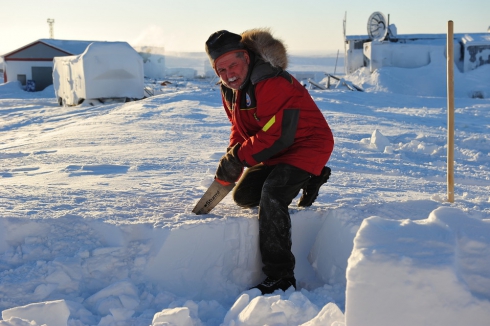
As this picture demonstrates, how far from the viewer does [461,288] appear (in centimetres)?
183

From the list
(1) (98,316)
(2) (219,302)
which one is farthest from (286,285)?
(1) (98,316)

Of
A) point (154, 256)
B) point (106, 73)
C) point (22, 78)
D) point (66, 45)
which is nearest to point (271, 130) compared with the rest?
point (154, 256)

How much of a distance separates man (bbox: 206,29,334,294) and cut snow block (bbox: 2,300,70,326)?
1.13 m

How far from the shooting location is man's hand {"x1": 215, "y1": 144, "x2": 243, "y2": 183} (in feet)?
10.9

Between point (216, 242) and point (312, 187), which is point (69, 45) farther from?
point (216, 242)

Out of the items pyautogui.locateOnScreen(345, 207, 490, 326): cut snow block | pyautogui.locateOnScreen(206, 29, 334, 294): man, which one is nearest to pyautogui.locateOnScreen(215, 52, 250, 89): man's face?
pyautogui.locateOnScreen(206, 29, 334, 294): man

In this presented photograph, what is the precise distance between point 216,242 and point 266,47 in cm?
120

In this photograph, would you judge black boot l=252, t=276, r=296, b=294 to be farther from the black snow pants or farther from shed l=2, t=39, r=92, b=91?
shed l=2, t=39, r=92, b=91

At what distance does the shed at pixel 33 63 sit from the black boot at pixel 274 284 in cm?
2775

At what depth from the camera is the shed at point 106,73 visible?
16.2 meters

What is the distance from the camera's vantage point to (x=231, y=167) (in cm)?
335

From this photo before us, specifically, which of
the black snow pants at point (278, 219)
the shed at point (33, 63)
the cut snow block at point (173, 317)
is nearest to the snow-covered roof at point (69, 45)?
the shed at point (33, 63)

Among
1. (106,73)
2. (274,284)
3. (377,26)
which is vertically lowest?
(274,284)

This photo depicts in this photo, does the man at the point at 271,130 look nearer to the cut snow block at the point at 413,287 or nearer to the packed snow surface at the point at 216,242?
the packed snow surface at the point at 216,242
